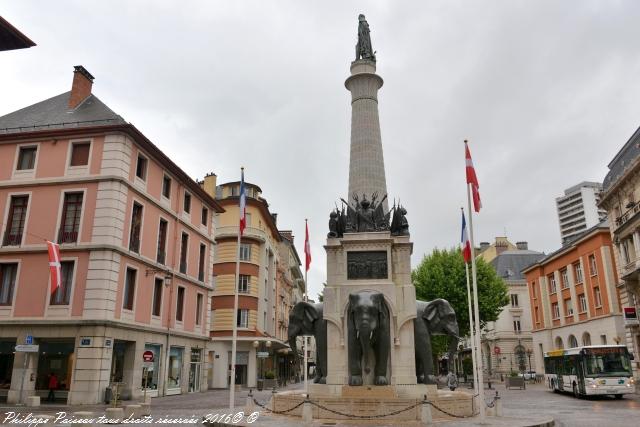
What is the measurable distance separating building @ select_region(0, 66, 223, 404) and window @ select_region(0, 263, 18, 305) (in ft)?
0.17

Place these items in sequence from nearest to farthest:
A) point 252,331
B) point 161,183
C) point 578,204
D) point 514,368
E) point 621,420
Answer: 1. point 621,420
2. point 161,183
3. point 252,331
4. point 514,368
5. point 578,204

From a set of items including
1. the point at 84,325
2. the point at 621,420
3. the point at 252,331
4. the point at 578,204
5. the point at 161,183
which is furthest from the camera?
the point at 578,204

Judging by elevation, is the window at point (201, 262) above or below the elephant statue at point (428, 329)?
above

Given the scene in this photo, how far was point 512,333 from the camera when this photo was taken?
69.9 metres

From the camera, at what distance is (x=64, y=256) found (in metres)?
25.7

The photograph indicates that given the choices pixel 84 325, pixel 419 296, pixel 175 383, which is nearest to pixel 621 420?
pixel 84 325

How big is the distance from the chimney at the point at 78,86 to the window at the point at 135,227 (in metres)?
7.56

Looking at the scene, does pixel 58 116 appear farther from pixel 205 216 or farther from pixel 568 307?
pixel 568 307

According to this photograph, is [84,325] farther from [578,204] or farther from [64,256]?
[578,204]

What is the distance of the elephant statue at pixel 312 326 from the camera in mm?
18281

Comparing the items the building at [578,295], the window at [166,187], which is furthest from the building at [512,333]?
the window at [166,187]

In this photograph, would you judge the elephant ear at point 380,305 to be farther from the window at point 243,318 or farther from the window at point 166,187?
the window at point 243,318

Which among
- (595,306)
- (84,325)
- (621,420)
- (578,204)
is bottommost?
(621,420)

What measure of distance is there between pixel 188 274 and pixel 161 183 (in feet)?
22.1
